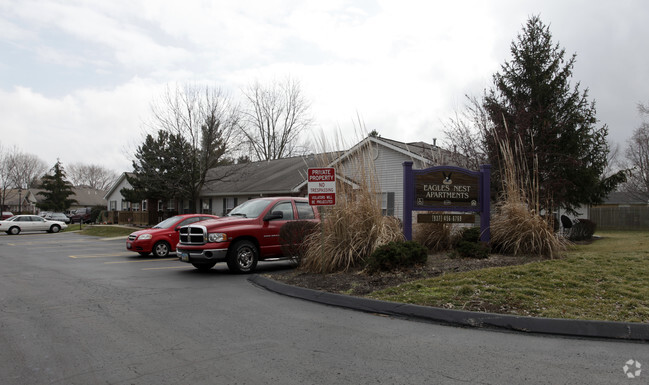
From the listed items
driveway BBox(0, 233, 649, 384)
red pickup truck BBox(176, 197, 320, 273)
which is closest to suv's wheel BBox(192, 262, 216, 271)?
red pickup truck BBox(176, 197, 320, 273)

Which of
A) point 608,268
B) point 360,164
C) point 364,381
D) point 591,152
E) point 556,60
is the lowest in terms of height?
point 364,381

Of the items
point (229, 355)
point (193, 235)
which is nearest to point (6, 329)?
point (229, 355)

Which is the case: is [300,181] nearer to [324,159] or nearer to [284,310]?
[324,159]

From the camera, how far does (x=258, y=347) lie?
16.7 ft

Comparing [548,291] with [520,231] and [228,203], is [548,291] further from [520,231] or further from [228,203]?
[228,203]

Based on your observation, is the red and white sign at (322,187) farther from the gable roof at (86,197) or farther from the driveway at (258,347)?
the gable roof at (86,197)

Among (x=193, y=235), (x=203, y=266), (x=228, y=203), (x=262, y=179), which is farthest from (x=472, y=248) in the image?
(x=228, y=203)

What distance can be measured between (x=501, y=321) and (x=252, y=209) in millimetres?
7686

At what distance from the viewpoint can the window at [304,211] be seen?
12.4 metres

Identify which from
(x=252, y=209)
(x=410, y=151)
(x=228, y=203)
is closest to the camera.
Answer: (x=252, y=209)

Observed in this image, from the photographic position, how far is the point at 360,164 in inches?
400

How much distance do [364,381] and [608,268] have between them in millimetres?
6233

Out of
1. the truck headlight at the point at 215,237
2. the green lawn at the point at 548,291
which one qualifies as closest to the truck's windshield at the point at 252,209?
the truck headlight at the point at 215,237

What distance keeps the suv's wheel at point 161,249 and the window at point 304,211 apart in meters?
5.87
